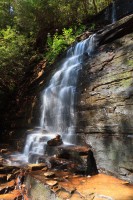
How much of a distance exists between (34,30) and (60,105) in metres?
7.81

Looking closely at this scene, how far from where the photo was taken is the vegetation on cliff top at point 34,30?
11516mm

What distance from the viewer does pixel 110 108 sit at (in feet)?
19.3

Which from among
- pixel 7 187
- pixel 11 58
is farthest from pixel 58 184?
pixel 11 58

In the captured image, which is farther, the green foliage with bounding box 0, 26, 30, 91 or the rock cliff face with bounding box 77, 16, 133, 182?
the green foliage with bounding box 0, 26, 30, 91

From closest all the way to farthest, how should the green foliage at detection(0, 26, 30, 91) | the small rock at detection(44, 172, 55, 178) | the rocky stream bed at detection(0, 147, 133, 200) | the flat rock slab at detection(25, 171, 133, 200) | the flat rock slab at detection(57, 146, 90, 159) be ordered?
the flat rock slab at detection(25, 171, 133, 200), the rocky stream bed at detection(0, 147, 133, 200), the small rock at detection(44, 172, 55, 178), the flat rock slab at detection(57, 146, 90, 159), the green foliage at detection(0, 26, 30, 91)

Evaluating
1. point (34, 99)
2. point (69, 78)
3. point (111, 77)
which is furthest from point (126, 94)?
point (34, 99)

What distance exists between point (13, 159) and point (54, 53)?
574 cm

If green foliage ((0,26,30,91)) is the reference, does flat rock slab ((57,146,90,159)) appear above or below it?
below

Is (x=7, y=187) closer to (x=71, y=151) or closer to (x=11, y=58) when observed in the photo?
(x=71, y=151)

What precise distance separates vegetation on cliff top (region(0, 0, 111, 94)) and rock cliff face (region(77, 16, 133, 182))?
4978mm

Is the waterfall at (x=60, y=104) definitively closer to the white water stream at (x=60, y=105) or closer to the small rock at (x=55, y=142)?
the white water stream at (x=60, y=105)

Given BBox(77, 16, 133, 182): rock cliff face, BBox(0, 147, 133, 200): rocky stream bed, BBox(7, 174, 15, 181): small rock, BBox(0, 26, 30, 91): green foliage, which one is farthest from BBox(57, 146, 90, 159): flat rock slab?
BBox(0, 26, 30, 91): green foliage

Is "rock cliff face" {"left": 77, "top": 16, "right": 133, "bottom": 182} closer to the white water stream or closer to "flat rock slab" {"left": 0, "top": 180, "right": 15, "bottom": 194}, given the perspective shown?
the white water stream

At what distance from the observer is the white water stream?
7.53 metres
